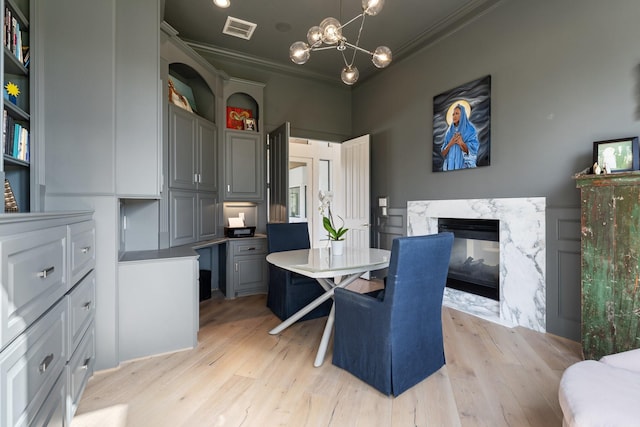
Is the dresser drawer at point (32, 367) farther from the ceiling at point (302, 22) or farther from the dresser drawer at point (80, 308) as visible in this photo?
the ceiling at point (302, 22)

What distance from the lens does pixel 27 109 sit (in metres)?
1.94

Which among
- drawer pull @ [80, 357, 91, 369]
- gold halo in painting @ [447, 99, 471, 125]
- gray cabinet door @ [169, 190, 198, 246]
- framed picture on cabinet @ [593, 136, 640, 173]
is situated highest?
gold halo in painting @ [447, 99, 471, 125]

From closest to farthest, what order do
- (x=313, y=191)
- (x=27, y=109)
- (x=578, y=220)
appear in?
(x=27, y=109) < (x=578, y=220) < (x=313, y=191)

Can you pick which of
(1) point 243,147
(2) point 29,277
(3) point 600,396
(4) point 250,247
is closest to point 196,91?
(1) point 243,147

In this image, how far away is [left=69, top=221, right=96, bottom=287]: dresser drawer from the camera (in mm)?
1576

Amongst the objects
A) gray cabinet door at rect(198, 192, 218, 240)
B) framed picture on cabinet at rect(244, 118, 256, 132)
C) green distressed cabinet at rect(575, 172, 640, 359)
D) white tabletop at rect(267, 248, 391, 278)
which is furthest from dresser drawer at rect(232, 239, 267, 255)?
green distressed cabinet at rect(575, 172, 640, 359)

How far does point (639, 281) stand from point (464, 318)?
4.87 feet

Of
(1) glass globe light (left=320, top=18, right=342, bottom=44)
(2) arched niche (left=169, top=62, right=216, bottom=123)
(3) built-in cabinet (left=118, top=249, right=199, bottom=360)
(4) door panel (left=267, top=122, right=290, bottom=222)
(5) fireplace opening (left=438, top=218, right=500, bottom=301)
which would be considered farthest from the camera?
(4) door panel (left=267, top=122, right=290, bottom=222)

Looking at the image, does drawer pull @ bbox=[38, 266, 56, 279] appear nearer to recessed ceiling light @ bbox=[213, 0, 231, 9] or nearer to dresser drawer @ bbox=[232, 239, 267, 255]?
dresser drawer @ bbox=[232, 239, 267, 255]

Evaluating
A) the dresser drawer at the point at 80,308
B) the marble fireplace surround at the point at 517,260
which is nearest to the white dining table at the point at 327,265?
the dresser drawer at the point at 80,308

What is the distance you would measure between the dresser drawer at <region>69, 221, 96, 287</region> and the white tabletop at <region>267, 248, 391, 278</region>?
3.82ft

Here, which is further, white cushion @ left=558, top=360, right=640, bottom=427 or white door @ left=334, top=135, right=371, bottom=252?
white door @ left=334, top=135, right=371, bottom=252

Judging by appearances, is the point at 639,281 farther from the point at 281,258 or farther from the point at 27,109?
the point at 27,109

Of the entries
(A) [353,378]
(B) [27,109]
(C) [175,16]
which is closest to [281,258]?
(A) [353,378]
